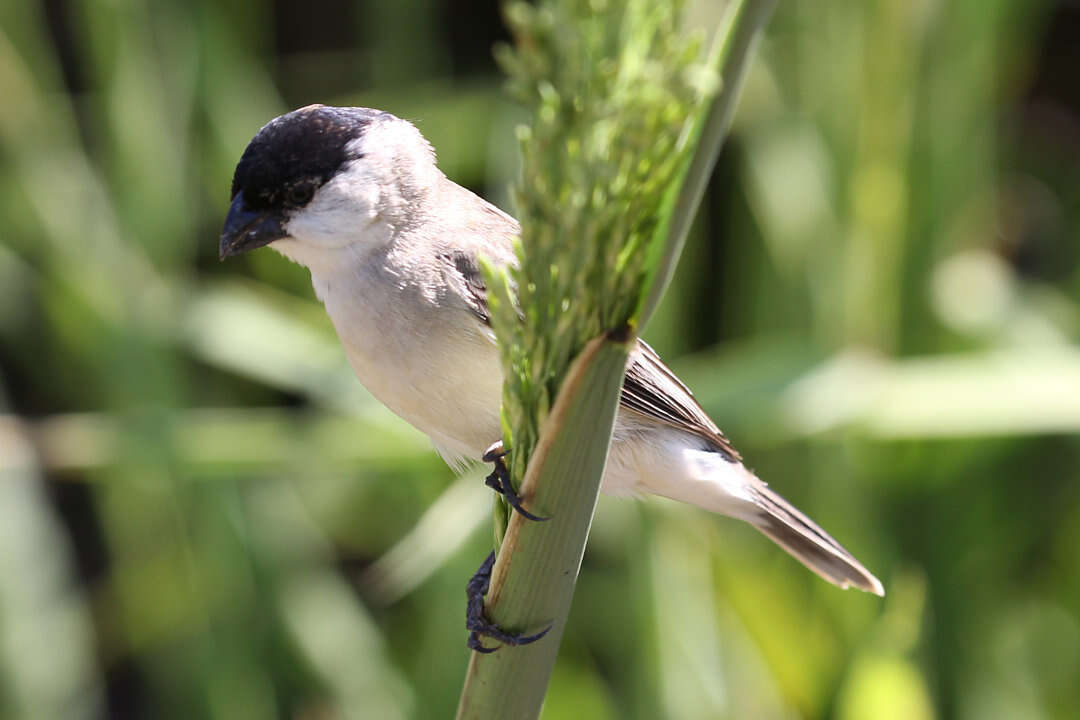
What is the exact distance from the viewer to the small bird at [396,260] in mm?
881

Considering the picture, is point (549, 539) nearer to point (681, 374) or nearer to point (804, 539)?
point (804, 539)

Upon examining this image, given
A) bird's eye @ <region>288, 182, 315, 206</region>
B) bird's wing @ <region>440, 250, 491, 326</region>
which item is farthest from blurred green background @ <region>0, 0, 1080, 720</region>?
bird's eye @ <region>288, 182, 315, 206</region>

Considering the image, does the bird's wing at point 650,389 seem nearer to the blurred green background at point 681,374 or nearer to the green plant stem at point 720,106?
the blurred green background at point 681,374

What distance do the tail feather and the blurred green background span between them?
0.24 meters

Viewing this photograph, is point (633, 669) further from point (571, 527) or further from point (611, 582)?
point (571, 527)

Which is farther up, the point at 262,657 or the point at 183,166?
the point at 183,166

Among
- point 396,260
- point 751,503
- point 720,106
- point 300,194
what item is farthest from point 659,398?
point 720,106

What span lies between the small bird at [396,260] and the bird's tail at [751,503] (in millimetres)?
52

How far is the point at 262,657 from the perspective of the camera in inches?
74.1

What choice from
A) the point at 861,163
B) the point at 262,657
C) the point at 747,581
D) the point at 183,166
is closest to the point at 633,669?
the point at 747,581

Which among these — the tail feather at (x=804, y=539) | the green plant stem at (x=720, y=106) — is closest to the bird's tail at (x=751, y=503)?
the tail feather at (x=804, y=539)

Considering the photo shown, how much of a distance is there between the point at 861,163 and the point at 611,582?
0.79 metres

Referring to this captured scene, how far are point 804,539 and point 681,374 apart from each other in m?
0.47

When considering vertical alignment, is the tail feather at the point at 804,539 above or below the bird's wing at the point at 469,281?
below
